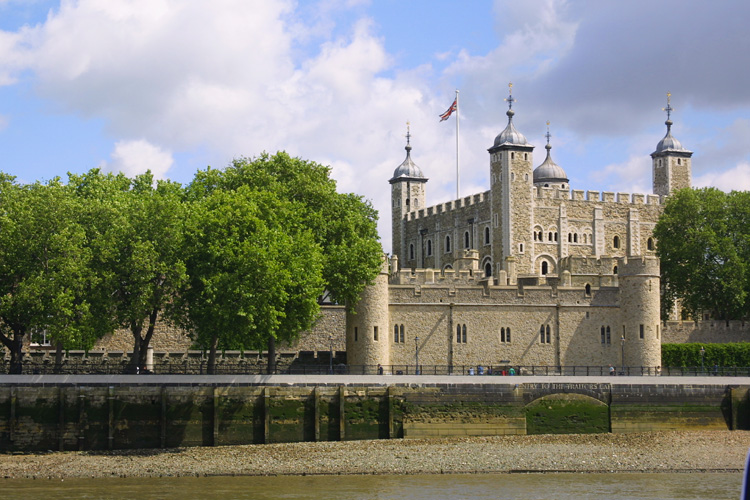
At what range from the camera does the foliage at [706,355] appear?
59156mm

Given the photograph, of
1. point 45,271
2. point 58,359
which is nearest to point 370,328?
point 58,359

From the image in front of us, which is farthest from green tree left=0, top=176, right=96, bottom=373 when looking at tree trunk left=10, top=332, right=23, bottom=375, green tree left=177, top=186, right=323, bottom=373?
green tree left=177, top=186, right=323, bottom=373

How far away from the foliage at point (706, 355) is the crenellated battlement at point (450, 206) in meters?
28.3

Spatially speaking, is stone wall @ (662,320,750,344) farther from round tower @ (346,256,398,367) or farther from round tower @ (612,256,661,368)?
round tower @ (346,256,398,367)

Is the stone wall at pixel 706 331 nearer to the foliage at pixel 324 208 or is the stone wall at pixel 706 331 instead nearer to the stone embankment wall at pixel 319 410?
the stone embankment wall at pixel 319 410

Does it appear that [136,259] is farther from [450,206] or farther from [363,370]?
[450,206]

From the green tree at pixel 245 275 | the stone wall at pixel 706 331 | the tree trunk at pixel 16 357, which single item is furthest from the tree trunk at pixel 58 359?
the stone wall at pixel 706 331

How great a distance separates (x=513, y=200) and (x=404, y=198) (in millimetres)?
16863

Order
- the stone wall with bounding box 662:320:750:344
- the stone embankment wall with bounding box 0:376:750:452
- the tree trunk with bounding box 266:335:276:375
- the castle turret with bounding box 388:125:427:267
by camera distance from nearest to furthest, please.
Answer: the stone embankment wall with bounding box 0:376:750:452
the tree trunk with bounding box 266:335:276:375
the stone wall with bounding box 662:320:750:344
the castle turret with bounding box 388:125:427:267

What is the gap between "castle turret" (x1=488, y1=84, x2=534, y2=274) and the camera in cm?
8262

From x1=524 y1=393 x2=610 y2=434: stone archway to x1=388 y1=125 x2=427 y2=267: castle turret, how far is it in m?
49.9

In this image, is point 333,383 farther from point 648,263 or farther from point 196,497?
point 648,263

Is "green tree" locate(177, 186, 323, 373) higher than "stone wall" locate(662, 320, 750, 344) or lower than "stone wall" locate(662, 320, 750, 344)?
higher

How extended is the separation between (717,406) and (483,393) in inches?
370
